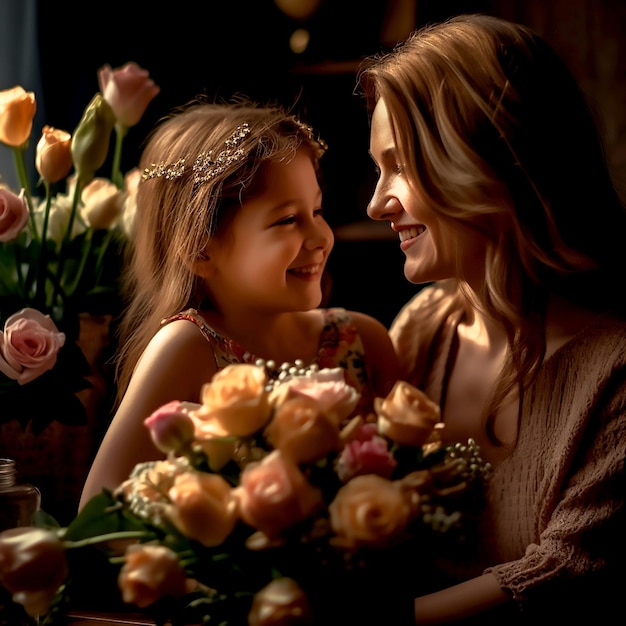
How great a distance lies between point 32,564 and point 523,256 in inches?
27.8

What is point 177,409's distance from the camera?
0.77 m

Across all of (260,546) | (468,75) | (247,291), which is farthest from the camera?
(247,291)

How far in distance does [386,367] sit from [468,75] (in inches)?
18.9

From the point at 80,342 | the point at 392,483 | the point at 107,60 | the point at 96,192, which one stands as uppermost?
the point at 107,60

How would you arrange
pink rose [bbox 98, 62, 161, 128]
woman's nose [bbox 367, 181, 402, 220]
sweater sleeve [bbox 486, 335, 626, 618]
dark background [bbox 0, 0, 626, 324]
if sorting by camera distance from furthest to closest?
dark background [bbox 0, 0, 626, 324], pink rose [bbox 98, 62, 161, 128], woman's nose [bbox 367, 181, 402, 220], sweater sleeve [bbox 486, 335, 626, 618]

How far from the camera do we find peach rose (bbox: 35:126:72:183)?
125 cm

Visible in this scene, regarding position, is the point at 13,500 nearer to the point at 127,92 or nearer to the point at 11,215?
the point at 11,215

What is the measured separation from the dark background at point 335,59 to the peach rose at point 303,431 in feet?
4.53

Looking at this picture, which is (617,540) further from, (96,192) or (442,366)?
(96,192)

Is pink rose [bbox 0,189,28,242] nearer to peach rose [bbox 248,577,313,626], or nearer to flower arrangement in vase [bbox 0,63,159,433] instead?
flower arrangement in vase [bbox 0,63,159,433]

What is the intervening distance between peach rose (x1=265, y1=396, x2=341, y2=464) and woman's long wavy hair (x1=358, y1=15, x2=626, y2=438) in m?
0.47

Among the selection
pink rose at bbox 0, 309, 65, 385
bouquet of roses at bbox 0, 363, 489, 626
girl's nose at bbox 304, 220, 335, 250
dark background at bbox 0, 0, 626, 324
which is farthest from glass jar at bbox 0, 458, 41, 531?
dark background at bbox 0, 0, 626, 324

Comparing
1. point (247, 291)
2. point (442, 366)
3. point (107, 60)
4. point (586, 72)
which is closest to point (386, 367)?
point (442, 366)

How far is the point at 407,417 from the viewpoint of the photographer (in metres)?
0.76
